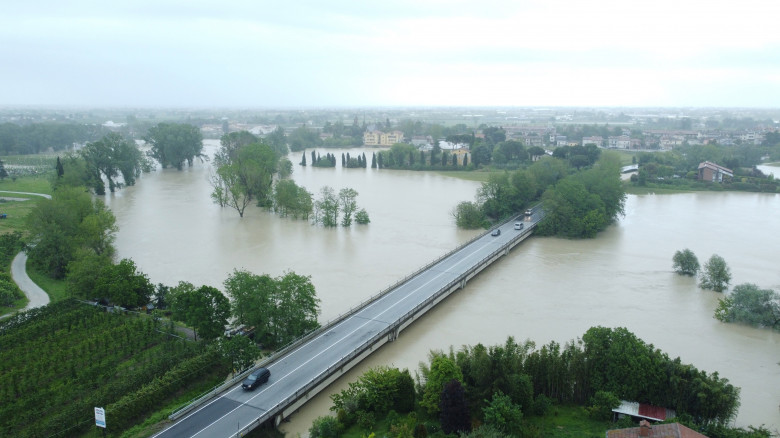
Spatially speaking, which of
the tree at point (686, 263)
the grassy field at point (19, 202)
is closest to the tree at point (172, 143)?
the grassy field at point (19, 202)

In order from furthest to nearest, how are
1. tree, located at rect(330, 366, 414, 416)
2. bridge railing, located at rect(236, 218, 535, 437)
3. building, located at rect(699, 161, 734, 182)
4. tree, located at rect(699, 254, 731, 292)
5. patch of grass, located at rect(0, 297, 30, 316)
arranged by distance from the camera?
building, located at rect(699, 161, 734, 182) < tree, located at rect(699, 254, 731, 292) < patch of grass, located at rect(0, 297, 30, 316) < tree, located at rect(330, 366, 414, 416) < bridge railing, located at rect(236, 218, 535, 437)

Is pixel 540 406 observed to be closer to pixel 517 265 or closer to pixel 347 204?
pixel 517 265

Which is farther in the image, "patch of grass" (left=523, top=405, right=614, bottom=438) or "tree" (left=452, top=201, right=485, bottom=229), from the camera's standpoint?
"tree" (left=452, top=201, right=485, bottom=229)

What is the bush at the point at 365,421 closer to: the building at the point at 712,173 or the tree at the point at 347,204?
the tree at the point at 347,204

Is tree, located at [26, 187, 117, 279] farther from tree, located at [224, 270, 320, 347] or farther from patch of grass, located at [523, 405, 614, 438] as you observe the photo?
patch of grass, located at [523, 405, 614, 438]

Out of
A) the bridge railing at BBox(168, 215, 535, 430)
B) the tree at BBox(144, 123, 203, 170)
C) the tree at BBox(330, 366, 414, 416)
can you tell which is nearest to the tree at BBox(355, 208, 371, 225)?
the bridge railing at BBox(168, 215, 535, 430)

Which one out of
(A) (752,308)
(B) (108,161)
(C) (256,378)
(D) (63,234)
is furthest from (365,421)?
(B) (108,161)
